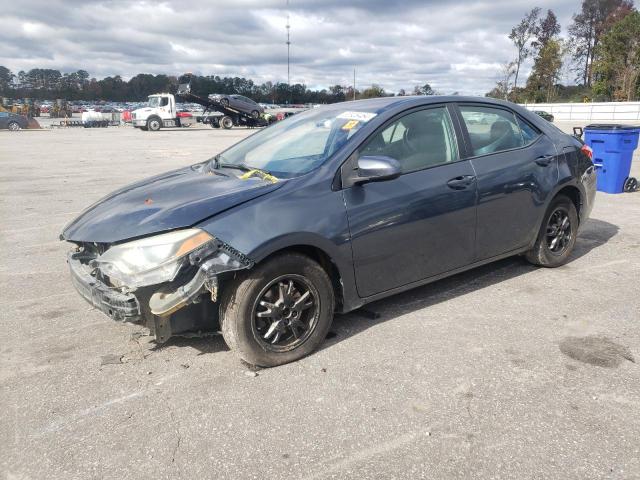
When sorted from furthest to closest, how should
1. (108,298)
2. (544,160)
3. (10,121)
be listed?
(10,121) → (544,160) → (108,298)

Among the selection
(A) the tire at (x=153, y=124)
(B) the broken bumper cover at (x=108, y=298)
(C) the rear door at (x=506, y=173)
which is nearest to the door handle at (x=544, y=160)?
(C) the rear door at (x=506, y=173)

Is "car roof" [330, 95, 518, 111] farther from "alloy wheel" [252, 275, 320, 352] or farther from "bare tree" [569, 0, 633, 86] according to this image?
"bare tree" [569, 0, 633, 86]

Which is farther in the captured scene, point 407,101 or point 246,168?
point 407,101

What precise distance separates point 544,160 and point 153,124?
1384 inches

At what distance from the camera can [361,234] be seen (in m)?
3.40

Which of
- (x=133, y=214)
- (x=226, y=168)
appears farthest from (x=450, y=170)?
(x=133, y=214)

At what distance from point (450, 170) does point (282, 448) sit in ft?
7.91

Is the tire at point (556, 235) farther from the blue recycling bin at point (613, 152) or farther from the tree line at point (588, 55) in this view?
the tree line at point (588, 55)

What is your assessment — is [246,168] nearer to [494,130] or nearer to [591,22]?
[494,130]

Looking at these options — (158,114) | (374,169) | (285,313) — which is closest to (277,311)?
(285,313)

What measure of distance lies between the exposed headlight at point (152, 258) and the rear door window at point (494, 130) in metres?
2.43

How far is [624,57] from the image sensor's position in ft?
148

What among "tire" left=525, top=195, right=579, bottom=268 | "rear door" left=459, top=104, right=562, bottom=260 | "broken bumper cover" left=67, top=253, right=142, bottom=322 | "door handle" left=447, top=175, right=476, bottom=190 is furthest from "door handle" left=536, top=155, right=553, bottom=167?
"broken bumper cover" left=67, top=253, right=142, bottom=322

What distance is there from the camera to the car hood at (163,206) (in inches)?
119
